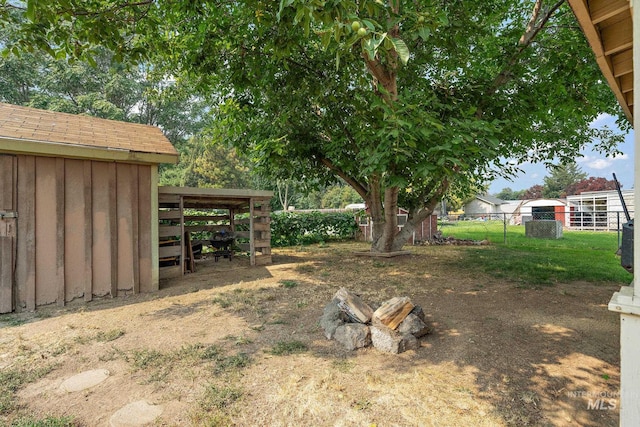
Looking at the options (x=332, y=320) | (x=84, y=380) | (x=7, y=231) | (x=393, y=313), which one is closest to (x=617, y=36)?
(x=393, y=313)

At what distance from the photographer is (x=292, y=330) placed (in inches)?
145

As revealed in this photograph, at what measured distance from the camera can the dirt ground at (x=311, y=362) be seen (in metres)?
2.16

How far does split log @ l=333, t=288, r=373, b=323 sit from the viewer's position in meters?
3.43

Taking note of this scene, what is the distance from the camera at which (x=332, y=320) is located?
3.56 meters

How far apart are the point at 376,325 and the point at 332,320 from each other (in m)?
0.51

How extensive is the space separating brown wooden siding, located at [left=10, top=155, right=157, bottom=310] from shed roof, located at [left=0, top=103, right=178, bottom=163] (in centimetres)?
22

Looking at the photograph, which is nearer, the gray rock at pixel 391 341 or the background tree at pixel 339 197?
the gray rock at pixel 391 341

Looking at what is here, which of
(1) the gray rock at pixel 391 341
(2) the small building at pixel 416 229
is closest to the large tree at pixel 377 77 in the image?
(1) the gray rock at pixel 391 341

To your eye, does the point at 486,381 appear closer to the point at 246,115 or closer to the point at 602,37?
the point at 602,37

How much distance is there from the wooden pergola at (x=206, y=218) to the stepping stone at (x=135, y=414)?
171 inches

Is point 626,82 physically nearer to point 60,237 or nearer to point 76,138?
point 76,138

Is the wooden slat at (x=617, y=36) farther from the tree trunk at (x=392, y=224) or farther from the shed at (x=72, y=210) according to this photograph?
the tree trunk at (x=392, y=224)

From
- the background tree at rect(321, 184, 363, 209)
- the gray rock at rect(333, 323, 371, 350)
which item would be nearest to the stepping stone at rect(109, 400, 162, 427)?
the gray rock at rect(333, 323, 371, 350)

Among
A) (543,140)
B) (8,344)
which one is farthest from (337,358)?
(543,140)
